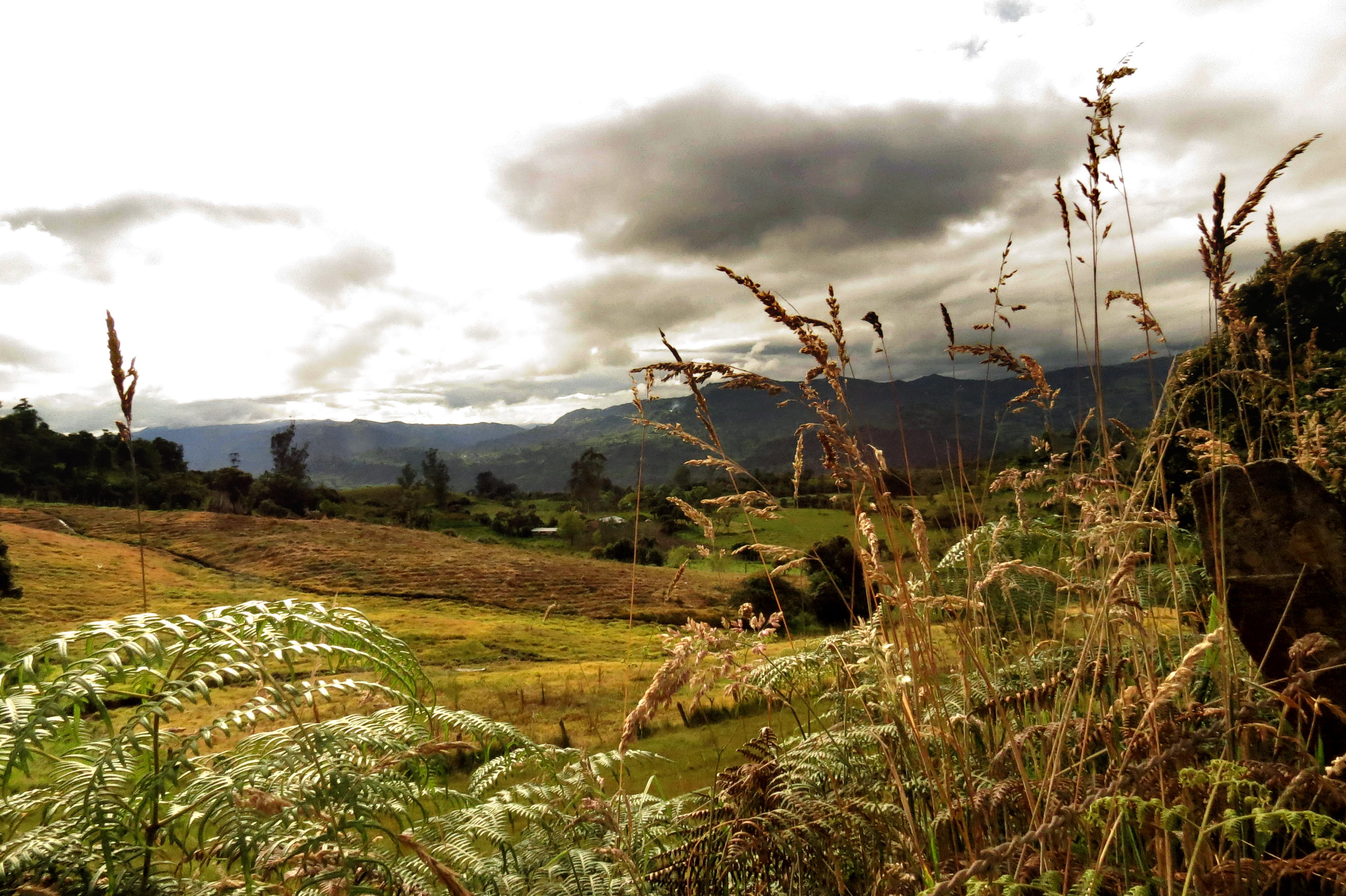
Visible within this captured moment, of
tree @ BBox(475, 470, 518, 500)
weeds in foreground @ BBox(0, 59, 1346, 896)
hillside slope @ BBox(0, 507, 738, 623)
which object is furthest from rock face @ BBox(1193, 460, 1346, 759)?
tree @ BBox(475, 470, 518, 500)

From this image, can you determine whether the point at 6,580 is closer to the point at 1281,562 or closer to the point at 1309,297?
the point at 1281,562

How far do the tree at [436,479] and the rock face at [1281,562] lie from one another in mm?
67790

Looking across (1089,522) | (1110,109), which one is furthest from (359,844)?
(1110,109)

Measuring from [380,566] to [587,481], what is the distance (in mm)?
70795

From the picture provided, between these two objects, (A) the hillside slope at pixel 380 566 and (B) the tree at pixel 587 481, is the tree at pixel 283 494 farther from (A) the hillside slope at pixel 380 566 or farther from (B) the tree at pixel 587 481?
(B) the tree at pixel 587 481

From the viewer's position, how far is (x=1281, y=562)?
2.55 meters

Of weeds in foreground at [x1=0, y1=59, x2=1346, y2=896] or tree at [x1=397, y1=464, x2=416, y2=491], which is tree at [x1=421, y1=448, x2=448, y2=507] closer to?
tree at [x1=397, y1=464, x2=416, y2=491]

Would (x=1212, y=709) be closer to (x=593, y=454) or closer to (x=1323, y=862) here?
(x=1323, y=862)

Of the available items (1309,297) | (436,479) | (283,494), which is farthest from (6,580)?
(436,479)

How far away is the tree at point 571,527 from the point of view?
53281 mm

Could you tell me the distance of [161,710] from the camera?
1734 millimetres

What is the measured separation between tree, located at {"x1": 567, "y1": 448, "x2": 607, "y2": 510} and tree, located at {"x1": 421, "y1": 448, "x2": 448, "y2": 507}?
57.6ft

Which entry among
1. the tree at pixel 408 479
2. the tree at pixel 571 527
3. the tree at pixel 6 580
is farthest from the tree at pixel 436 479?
the tree at pixel 6 580

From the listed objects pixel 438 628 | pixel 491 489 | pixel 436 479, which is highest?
pixel 436 479
